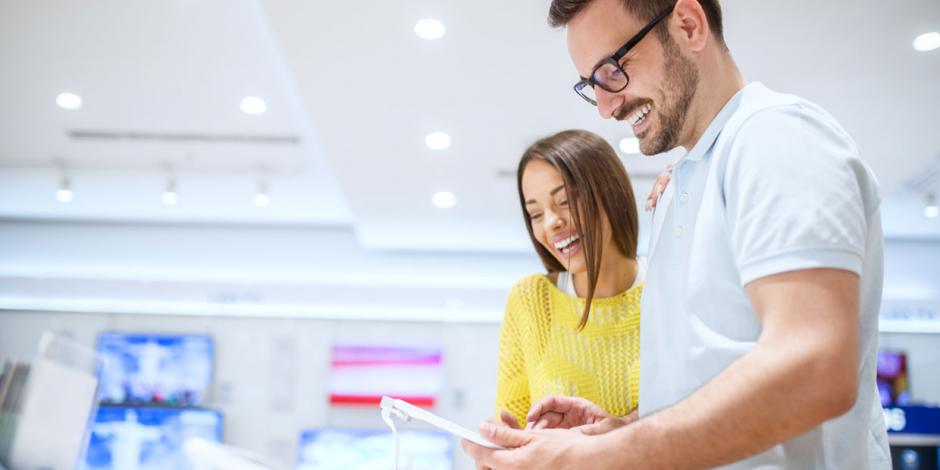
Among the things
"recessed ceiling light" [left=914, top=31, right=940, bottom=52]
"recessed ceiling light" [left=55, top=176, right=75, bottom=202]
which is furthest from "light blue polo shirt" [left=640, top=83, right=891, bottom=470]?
"recessed ceiling light" [left=55, top=176, right=75, bottom=202]

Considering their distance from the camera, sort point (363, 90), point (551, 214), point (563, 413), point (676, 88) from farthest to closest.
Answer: point (363, 90), point (551, 214), point (563, 413), point (676, 88)

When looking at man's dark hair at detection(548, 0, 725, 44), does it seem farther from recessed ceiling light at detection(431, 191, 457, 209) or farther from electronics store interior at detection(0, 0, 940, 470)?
recessed ceiling light at detection(431, 191, 457, 209)

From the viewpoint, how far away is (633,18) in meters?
1.07

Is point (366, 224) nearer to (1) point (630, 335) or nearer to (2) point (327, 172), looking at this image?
(2) point (327, 172)

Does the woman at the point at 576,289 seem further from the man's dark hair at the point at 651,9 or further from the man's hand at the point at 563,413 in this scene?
the man's dark hair at the point at 651,9

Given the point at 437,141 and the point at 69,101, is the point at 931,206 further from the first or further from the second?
the point at 69,101

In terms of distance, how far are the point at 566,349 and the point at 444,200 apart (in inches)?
161

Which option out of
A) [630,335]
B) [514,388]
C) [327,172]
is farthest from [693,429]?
[327,172]

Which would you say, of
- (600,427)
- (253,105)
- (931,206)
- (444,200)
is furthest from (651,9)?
(931,206)

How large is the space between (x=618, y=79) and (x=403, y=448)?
5391 mm

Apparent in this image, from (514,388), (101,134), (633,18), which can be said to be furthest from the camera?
(101,134)

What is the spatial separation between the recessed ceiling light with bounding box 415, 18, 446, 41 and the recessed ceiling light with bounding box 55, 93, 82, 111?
2402 mm

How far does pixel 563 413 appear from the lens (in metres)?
1.34

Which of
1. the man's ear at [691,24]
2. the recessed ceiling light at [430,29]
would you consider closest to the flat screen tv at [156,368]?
the recessed ceiling light at [430,29]
